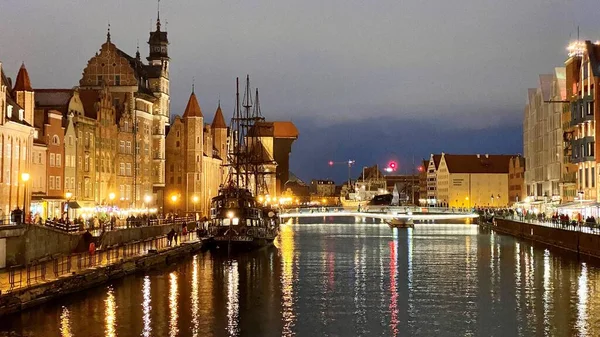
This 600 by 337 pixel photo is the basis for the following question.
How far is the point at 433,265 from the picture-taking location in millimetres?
64812

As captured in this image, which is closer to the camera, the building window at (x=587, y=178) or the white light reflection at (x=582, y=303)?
the white light reflection at (x=582, y=303)

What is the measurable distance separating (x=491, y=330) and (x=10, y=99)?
135 feet

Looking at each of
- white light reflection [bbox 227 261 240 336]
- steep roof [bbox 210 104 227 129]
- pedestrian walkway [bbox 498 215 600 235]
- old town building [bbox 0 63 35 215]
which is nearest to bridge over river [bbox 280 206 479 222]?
steep roof [bbox 210 104 227 129]

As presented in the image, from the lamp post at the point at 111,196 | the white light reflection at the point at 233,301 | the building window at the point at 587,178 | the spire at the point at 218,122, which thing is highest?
the spire at the point at 218,122

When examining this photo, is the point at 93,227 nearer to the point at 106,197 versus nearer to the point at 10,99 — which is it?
the point at 10,99

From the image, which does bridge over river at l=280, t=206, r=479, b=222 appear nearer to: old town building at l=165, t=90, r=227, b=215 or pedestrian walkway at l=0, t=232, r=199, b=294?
old town building at l=165, t=90, r=227, b=215

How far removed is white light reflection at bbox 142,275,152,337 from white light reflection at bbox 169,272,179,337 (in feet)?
3.23

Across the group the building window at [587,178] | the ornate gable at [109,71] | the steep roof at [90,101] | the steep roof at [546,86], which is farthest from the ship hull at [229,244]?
the steep roof at [546,86]

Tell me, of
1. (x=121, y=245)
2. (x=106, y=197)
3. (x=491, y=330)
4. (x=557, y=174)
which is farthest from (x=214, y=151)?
(x=491, y=330)

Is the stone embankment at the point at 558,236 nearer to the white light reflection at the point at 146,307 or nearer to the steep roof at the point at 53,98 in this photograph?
the white light reflection at the point at 146,307

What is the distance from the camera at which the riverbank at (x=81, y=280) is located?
35.6 metres

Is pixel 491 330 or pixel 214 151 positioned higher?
pixel 214 151

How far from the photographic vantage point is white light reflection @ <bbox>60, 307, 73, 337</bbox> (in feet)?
110

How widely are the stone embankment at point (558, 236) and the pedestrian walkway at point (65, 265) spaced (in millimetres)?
34117
